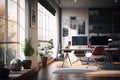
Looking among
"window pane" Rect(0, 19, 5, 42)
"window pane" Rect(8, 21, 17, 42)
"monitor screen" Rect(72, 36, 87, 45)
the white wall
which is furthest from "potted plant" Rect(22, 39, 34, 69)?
the white wall

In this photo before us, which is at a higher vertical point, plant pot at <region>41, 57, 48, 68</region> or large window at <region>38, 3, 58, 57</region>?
large window at <region>38, 3, 58, 57</region>

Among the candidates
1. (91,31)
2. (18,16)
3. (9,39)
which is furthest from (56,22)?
(9,39)

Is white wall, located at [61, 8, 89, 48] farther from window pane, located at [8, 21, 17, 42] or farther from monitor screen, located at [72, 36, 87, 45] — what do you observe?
window pane, located at [8, 21, 17, 42]

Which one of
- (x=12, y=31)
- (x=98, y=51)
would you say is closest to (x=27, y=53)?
(x=12, y=31)

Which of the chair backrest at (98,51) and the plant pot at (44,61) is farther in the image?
the plant pot at (44,61)

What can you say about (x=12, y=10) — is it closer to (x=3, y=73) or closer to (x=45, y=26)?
(x=3, y=73)

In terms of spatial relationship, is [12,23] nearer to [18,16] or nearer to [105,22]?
[18,16]

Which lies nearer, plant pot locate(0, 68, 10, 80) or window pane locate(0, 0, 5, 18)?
plant pot locate(0, 68, 10, 80)

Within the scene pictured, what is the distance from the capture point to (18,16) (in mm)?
8352

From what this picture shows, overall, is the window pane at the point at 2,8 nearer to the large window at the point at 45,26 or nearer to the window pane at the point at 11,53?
the window pane at the point at 11,53

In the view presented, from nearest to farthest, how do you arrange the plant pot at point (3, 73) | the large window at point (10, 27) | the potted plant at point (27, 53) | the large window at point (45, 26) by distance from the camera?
the plant pot at point (3, 73)
the large window at point (10, 27)
the potted plant at point (27, 53)
the large window at point (45, 26)

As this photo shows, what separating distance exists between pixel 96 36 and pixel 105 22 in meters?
0.98

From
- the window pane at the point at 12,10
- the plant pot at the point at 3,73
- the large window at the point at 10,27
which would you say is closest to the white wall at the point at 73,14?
the large window at the point at 10,27

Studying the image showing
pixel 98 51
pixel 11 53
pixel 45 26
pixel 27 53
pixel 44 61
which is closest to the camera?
pixel 11 53
